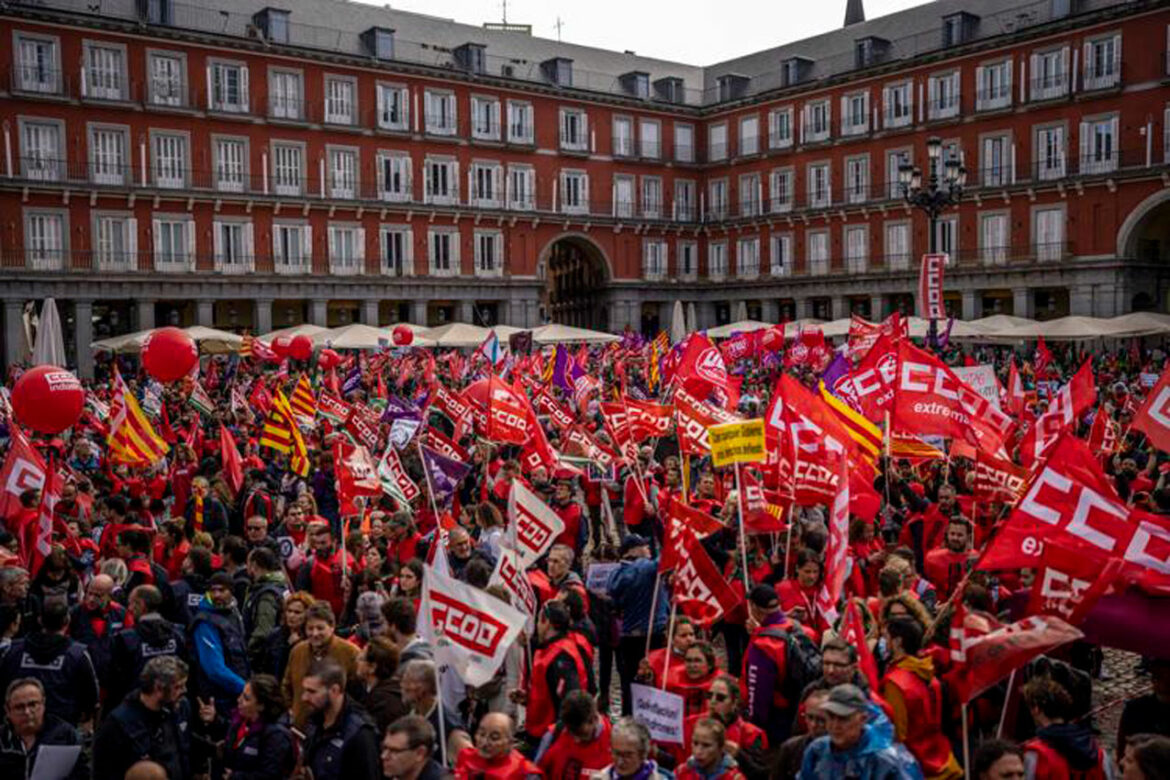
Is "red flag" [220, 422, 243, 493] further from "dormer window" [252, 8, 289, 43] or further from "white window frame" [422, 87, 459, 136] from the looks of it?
"white window frame" [422, 87, 459, 136]

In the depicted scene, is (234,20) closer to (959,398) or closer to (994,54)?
(994,54)

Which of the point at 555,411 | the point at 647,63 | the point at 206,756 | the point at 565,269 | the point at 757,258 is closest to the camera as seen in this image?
the point at 206,756

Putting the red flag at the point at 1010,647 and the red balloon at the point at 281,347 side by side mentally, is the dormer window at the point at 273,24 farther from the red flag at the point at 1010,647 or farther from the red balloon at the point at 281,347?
the red flag at the point at 1010,647

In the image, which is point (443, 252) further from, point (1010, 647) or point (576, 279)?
point (1010, 647)

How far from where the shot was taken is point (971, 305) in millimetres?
45594

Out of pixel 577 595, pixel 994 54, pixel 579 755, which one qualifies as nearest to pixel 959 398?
pixel 577 595

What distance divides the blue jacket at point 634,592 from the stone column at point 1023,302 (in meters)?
40.0

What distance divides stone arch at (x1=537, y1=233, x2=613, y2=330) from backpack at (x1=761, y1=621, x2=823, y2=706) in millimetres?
46368

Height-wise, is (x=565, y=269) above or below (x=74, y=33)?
below

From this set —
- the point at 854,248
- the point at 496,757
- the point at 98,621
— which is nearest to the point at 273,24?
the point at 854,248

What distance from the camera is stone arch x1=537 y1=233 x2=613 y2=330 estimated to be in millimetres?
54062

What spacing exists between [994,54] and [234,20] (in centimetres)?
3338

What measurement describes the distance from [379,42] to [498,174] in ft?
27.3

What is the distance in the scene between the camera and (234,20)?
4462 cm
